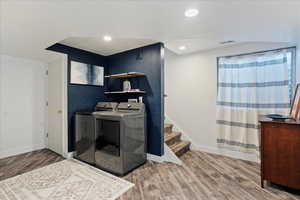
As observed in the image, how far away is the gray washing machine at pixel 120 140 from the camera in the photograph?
7.75ft

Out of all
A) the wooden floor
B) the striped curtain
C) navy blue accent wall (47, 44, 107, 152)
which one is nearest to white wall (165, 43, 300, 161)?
the striped curtain

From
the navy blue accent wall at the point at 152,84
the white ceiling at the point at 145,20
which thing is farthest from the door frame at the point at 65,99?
the navy blue accent wall at the point at 152,84

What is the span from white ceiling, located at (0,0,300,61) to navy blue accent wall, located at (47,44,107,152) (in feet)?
1.89

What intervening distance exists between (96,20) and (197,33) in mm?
1397

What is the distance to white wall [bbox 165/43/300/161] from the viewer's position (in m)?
3.32

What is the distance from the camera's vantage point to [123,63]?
3.44 metres

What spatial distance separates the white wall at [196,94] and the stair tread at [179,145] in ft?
0.58

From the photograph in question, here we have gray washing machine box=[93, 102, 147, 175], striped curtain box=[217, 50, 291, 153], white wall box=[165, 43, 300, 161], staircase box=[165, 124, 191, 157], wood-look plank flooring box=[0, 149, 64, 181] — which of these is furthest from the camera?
white wall box=[165, 43, 300, 161]

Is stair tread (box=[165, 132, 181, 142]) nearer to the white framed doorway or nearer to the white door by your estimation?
the white framed doorway

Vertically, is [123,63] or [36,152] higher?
[123,63]

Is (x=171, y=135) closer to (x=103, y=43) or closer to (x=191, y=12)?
(x=103, y=43)

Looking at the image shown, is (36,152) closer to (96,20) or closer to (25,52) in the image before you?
(25,52)

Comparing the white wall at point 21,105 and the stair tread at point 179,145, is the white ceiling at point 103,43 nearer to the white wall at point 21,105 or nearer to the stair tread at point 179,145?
the white wall at point 21,105

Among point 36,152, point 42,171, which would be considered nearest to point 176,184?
point 42,171
